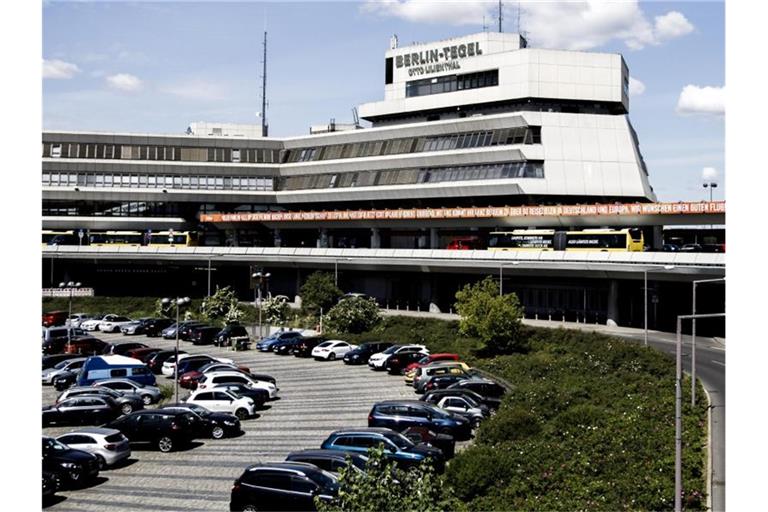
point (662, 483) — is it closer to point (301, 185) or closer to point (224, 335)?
point (224, 335)

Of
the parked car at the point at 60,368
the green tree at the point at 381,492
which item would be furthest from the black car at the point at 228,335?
the green tree at the point at 381,492

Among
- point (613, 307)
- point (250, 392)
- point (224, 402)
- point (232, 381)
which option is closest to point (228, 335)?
point (232, 381)

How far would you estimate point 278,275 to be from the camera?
350 feet

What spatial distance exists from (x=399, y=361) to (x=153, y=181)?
6365cm

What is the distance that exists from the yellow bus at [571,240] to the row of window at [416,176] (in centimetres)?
992

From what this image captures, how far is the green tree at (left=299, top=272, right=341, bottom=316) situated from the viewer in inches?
3216

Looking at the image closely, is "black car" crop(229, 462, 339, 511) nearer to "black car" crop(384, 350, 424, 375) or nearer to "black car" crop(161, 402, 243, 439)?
"black car" crop(161, 402, 243, 439)

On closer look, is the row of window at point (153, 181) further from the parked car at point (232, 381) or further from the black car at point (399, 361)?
the parked car at point (232, 381)

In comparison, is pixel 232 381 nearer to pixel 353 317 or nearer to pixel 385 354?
pixel 385 354

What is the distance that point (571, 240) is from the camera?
75062 mm

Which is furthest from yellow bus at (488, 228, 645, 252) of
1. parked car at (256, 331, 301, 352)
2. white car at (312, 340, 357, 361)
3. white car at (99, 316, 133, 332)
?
white car at (99, 316, 133, 332)

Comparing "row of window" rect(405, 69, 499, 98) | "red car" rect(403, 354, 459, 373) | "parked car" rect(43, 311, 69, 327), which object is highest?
"row of window" rect(405, 69, 499, 98)

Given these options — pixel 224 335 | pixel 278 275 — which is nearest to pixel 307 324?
pixel 224 335

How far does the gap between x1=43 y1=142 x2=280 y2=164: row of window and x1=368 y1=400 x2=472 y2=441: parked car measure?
7801 cm
